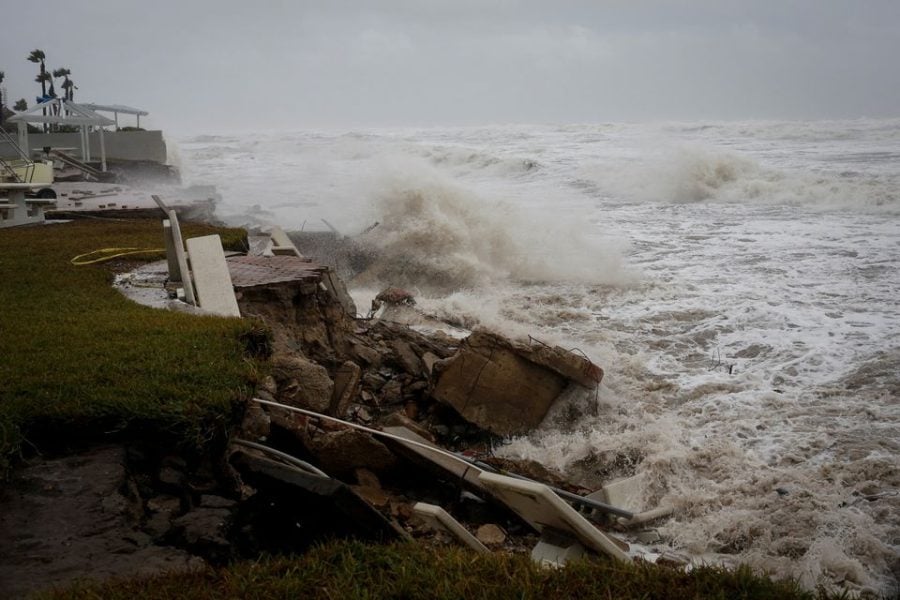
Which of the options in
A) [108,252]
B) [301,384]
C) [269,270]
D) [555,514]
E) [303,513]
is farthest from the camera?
[108,252]

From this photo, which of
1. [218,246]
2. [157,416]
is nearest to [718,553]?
[157,416]

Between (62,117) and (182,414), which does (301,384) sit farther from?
(62,117)

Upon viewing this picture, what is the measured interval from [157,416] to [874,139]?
32.2 m

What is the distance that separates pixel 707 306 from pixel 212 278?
698 centimetres

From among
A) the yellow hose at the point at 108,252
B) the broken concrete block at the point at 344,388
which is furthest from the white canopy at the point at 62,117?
the broken concrete block at the point at 344,388

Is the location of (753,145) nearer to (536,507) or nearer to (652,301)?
(652,301)

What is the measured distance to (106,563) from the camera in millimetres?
3490

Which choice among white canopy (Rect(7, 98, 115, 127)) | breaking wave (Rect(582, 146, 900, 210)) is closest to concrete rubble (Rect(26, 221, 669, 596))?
breaking wave (Rect(582, 146, 900, 210))

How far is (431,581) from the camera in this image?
3.16 meters

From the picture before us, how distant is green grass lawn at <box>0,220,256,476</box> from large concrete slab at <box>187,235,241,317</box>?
1.71ft

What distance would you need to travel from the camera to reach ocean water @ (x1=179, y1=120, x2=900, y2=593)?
5914 millimetres

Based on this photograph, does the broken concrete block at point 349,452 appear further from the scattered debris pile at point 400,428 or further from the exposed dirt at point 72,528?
the exposed dirt at point 72,528

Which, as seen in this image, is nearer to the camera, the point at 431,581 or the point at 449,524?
the point at 431,581

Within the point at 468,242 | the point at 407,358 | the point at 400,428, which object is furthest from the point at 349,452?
the point at 468,242
